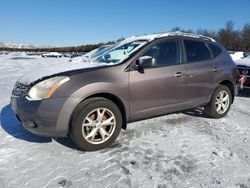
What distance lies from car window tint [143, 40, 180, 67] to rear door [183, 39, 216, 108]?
0.84ft

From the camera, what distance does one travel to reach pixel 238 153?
3.54 metres

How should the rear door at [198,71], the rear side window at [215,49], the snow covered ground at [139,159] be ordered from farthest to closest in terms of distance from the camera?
the rear side window at [215,49], the rear door at [198,71], the snow covered ground at [139,159]

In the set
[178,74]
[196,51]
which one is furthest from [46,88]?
[196,51]

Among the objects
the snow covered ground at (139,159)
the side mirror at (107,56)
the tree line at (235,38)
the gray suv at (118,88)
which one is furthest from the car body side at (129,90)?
the tree line at (235,38)

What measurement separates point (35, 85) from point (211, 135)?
2.94 meters

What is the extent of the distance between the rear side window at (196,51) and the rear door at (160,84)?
25 cm

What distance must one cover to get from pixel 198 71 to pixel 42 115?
9.37 feet

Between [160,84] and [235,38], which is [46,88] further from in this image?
[235,38]

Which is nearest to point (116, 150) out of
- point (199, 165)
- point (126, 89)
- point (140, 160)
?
point (140, 160)

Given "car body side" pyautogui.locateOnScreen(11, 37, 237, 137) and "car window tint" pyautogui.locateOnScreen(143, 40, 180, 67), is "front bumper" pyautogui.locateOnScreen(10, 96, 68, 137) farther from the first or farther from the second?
"car window tint" pyautogui.locateOnScreen(143, 40, 180, 67)

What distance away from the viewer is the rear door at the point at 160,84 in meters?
3.83

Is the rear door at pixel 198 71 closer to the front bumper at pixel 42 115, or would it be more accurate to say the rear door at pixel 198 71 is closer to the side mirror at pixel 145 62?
the side mirror at pixel 145 62

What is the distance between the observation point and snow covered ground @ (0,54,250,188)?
2801 millimetres

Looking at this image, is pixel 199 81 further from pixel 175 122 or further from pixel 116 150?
pixel 116 150
